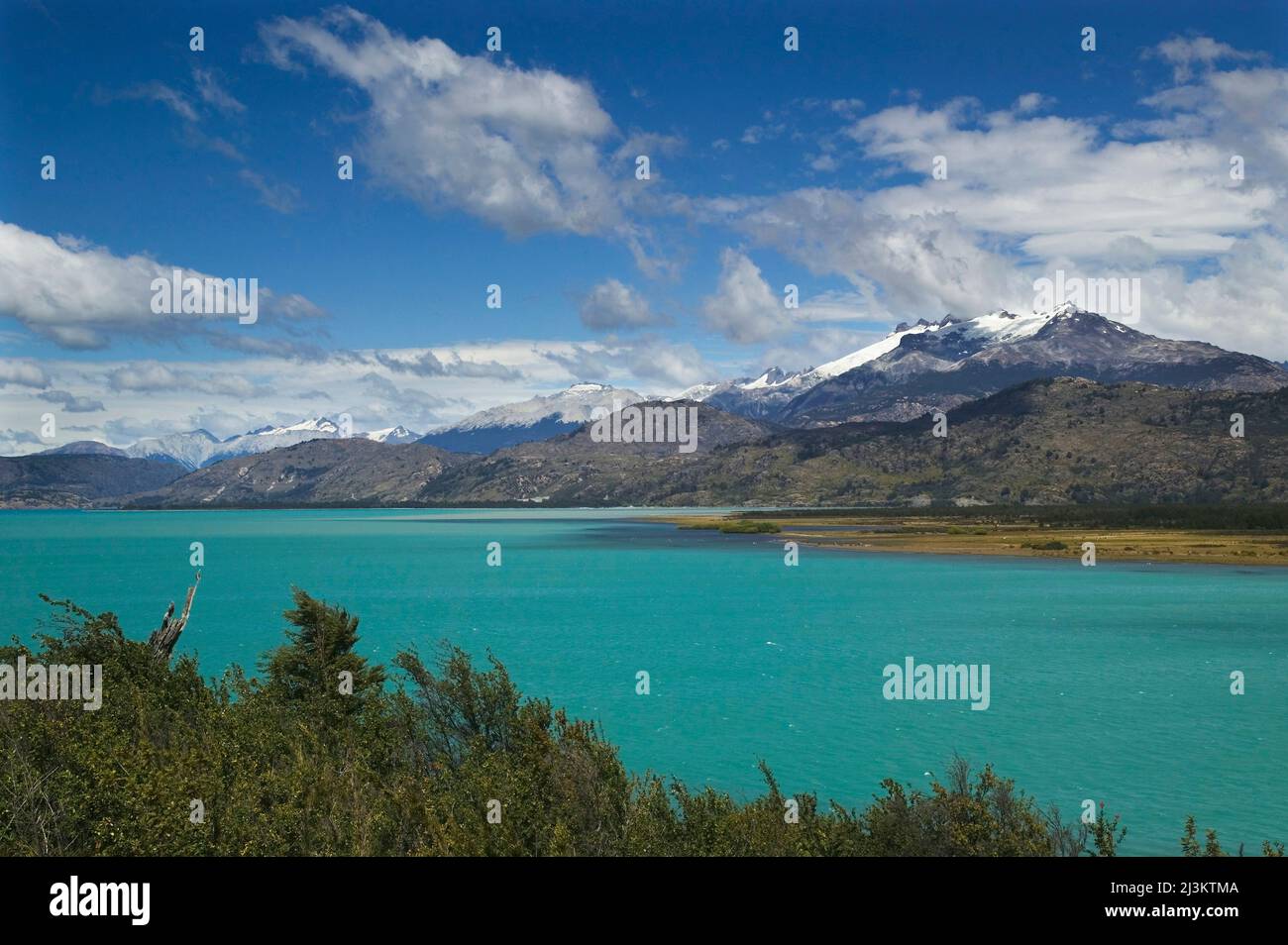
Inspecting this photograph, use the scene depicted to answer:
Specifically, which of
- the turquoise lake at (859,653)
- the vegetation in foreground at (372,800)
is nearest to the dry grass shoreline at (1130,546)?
the turquoise lake at (859,653)

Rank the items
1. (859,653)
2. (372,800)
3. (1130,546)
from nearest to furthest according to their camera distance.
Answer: (372,800)
(859,653)
(1130,546)

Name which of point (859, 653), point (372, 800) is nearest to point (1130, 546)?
point (859, 653)

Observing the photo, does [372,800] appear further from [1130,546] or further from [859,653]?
[1130,546]

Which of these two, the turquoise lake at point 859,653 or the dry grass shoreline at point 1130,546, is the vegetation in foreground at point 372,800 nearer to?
the turquoise lake at point 859,653

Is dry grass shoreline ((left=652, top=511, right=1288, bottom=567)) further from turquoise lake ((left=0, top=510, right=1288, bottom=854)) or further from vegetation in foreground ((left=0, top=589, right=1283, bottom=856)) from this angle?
vegetation in foreground ((left=0, top=589, right=1283, bottom=856))

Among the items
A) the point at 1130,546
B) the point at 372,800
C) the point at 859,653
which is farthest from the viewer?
the point at 1130,546

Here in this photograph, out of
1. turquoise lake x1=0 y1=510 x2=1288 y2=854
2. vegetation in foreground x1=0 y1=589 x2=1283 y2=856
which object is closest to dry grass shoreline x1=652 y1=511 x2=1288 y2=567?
turquoise lake x1=0 y1=510 x2=1288 y2=854
